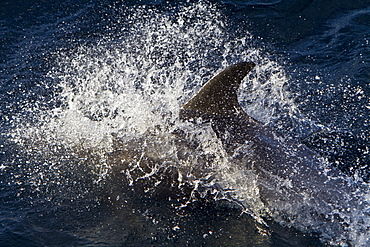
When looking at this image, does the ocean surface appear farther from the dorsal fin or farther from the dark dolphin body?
the dorsal fin

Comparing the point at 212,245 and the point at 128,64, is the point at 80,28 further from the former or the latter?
the point at 212,245

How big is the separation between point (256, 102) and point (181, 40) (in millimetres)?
2307

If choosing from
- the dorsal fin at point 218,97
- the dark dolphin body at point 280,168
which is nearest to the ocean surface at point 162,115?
the dark dolphin body at point 280,168

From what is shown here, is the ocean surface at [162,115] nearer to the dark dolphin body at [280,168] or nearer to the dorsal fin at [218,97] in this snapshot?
the dark dolphin body at [280,168]

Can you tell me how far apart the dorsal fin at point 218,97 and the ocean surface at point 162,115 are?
25 centimetres

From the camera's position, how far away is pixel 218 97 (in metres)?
6.14

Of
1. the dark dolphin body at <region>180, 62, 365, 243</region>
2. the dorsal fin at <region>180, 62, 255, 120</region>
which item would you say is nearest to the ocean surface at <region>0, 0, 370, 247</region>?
the dark dolphin body at <region>180, 62, 365, 243</region>

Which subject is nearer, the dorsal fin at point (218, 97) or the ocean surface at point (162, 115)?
the ocean surface at point (162, 115)

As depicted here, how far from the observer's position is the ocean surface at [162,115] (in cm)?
532

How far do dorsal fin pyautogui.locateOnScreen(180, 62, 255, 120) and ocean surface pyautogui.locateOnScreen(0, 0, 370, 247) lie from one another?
0.83ft

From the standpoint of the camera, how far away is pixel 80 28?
9211 mm

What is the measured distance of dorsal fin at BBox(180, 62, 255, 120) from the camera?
611 centimetres

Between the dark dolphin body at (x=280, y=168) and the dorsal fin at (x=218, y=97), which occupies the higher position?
the dorsal fin at (x=218, y=97)

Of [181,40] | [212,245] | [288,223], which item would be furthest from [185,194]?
[181,40]
